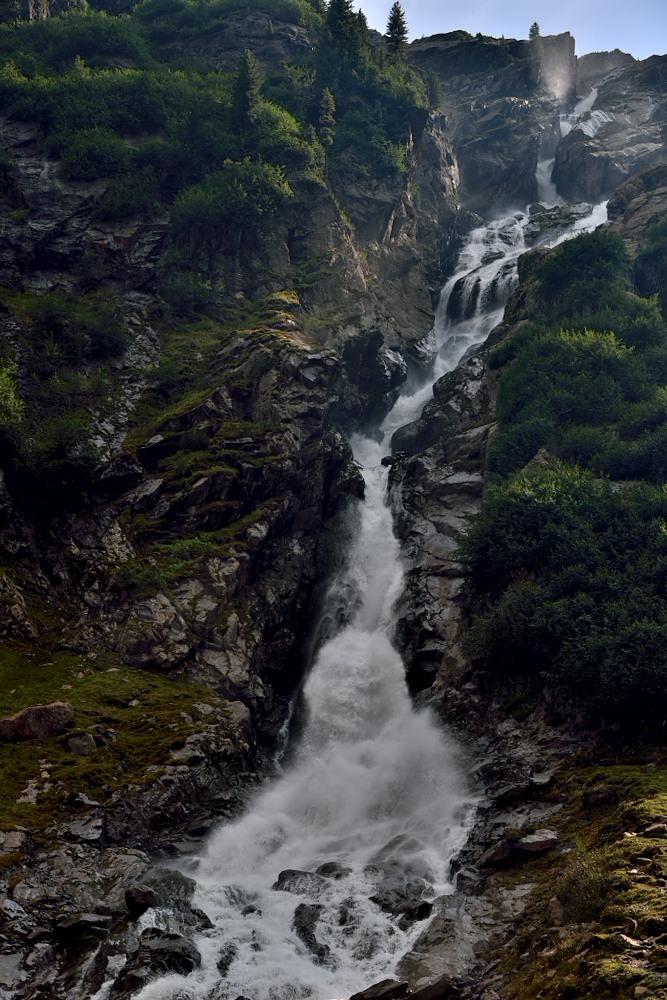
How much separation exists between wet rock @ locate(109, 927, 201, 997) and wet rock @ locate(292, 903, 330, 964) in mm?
2375

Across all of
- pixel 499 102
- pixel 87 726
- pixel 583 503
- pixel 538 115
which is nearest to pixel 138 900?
pixel 87 726

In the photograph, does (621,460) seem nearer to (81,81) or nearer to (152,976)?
(152,976)

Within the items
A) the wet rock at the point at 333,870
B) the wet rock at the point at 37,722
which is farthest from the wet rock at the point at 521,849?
the wet rock at the point at 37,722

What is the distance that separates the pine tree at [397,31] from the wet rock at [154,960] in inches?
2934

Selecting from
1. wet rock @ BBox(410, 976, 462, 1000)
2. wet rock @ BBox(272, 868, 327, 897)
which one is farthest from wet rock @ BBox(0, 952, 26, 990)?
wet rock @ BBox(410, 976, 462, 1000)

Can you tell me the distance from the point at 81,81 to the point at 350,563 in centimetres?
4136

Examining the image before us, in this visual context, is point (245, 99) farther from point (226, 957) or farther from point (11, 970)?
point (11, 970)

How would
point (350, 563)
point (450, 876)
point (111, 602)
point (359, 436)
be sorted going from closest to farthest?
point (450, 876) → point (111, 602) → point (350, 563) → point (359, 436)

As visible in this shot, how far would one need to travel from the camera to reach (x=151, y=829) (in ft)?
61.3

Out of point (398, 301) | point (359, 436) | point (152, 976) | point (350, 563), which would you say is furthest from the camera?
point (398, 301)

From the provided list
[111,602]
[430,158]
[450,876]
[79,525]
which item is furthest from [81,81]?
[450,876]

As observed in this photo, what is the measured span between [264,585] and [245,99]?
38.2 meters

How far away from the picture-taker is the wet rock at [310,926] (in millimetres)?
14562

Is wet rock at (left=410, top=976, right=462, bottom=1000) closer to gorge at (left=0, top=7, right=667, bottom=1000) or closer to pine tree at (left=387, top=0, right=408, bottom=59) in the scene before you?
gorge at (left=0, top=7, right=667, bottom=1000)
